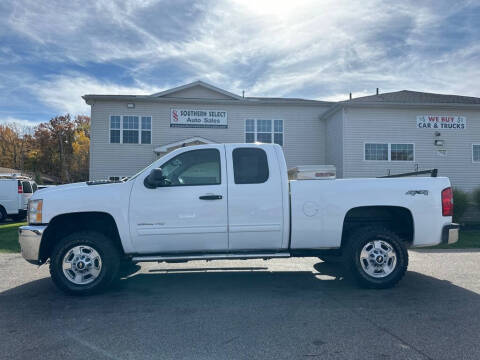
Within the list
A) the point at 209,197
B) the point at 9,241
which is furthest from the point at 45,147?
the point at 209,197

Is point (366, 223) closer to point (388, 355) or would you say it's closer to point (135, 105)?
point (388, 355)

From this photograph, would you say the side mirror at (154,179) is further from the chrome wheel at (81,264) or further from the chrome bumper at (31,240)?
the chrome bumper at (31,240)

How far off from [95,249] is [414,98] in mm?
19006

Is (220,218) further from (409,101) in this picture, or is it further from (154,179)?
(409,101)

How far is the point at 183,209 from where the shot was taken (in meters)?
5.12

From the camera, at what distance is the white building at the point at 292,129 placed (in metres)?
17.8

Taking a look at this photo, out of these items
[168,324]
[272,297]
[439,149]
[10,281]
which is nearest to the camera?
[168,324]

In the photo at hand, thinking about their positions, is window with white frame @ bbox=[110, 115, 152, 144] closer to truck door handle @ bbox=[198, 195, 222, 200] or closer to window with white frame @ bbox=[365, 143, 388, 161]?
window with white frame @ bbox=[365, 143, 388, 161]

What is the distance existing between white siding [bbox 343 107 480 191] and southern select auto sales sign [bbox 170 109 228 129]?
20.4 ft

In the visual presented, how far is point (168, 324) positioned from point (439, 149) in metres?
17.9

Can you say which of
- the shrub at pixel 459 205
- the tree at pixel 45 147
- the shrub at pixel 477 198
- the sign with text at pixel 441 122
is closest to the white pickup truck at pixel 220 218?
the shrub at pixel 459 205

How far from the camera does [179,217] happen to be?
16.8ft

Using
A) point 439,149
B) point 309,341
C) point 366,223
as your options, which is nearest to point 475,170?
point 439,149

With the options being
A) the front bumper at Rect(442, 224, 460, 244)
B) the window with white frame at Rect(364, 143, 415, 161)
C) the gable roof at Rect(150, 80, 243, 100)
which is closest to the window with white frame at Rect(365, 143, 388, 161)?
the window with white frame at Rect(364, 143, 415, 161)
